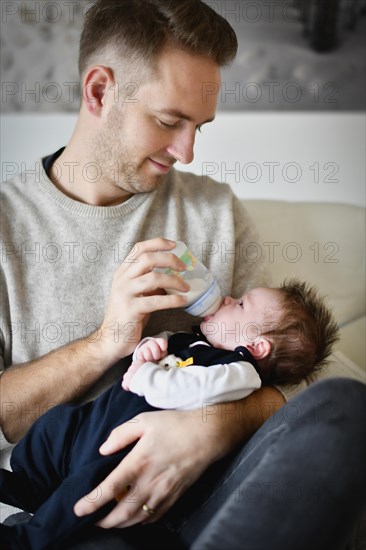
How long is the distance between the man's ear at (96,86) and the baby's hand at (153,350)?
0.61 metres

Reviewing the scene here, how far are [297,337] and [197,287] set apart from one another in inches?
9.7

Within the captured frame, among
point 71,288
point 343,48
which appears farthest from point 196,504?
point 343,48

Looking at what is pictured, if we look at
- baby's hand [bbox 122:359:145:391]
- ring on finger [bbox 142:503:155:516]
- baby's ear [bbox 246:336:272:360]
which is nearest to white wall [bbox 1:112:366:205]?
baby's ear [bbox 246:336:272:360]

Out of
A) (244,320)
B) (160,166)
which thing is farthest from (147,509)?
(160,166)

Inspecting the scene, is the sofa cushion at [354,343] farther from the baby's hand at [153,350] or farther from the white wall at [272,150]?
the baby's hand at [153,350]

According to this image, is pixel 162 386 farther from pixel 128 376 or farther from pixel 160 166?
pixel 160 166

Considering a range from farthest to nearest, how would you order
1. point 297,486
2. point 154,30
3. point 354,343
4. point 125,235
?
point 354,343, point 125,235, point 154,30, point 297,486

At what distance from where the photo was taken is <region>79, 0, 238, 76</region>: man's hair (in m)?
1.39

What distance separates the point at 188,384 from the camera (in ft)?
3.81

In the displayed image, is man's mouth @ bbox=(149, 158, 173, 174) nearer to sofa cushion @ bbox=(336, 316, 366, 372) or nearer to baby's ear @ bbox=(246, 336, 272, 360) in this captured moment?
baby's ear @ bbox=(246, 336, 272, 360)

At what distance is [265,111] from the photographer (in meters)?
2.00

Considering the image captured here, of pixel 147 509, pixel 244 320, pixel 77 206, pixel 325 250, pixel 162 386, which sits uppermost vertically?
pixel 77 206

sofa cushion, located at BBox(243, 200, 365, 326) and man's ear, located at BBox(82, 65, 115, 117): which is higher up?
man's ear, located at BBox(82, 65, 115, 117)

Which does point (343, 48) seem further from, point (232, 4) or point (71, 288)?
point (71, 288)
